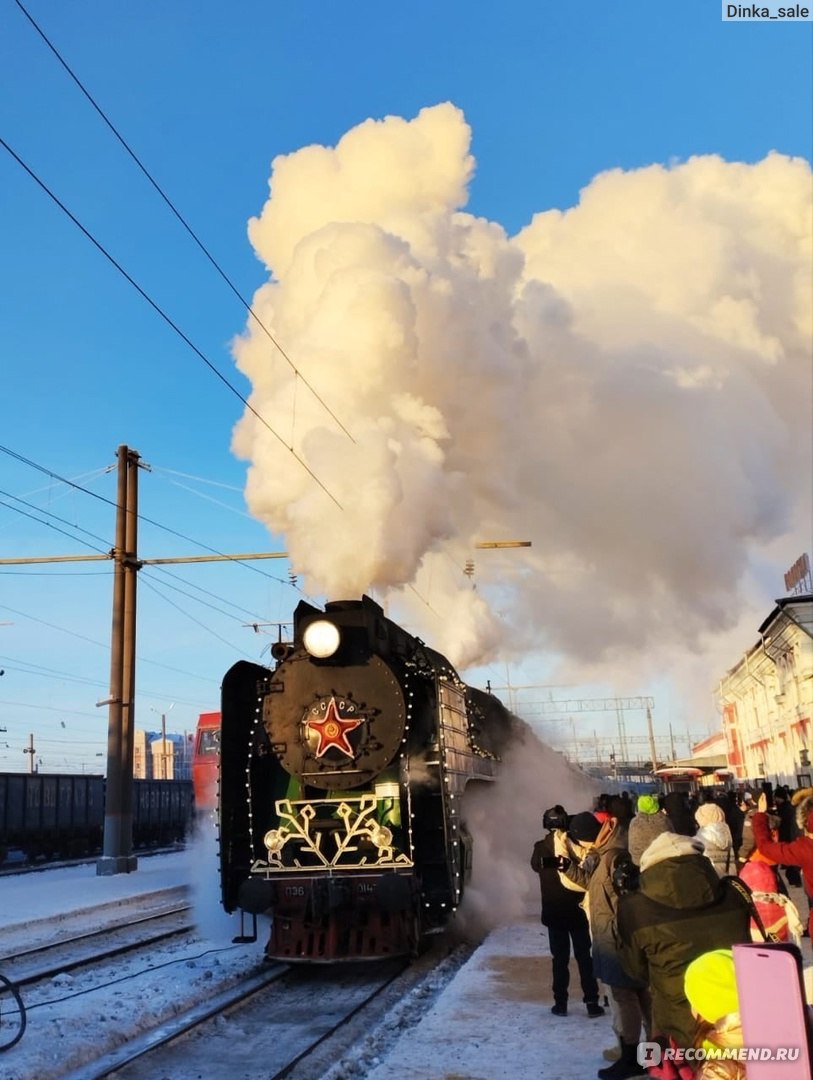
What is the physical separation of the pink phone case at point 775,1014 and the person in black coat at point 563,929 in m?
3.37

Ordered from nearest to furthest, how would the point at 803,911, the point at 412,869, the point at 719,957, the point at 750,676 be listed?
the point at 719,957, the point at 412,869, the point at 803,911, the point at 750,676

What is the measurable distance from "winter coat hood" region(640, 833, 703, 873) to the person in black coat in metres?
2.67

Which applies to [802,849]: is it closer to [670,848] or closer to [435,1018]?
[670,848]

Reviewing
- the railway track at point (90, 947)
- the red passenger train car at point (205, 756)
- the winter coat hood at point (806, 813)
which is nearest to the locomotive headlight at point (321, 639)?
the railway track at point (90, 947)

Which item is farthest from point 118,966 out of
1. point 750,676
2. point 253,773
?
point 750,676

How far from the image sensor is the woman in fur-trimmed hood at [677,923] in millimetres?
3000

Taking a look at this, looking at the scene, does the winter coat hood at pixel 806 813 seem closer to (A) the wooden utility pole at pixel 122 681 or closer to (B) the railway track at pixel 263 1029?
(B) the railway track at pixel 263 1029

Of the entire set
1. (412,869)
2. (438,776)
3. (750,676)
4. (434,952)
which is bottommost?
(434,952)

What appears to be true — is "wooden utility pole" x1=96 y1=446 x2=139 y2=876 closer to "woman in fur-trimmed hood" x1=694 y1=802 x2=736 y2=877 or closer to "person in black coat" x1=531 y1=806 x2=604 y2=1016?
"person in black coat" x1=531 y1=806 x2=604 y2=1016

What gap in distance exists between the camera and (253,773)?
8.61 m

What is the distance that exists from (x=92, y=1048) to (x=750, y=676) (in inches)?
1289

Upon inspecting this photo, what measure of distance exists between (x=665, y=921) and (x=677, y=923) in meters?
0.04

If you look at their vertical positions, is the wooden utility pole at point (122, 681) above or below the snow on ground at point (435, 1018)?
above

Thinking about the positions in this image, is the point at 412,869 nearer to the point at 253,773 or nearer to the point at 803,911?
the point at 253,773
